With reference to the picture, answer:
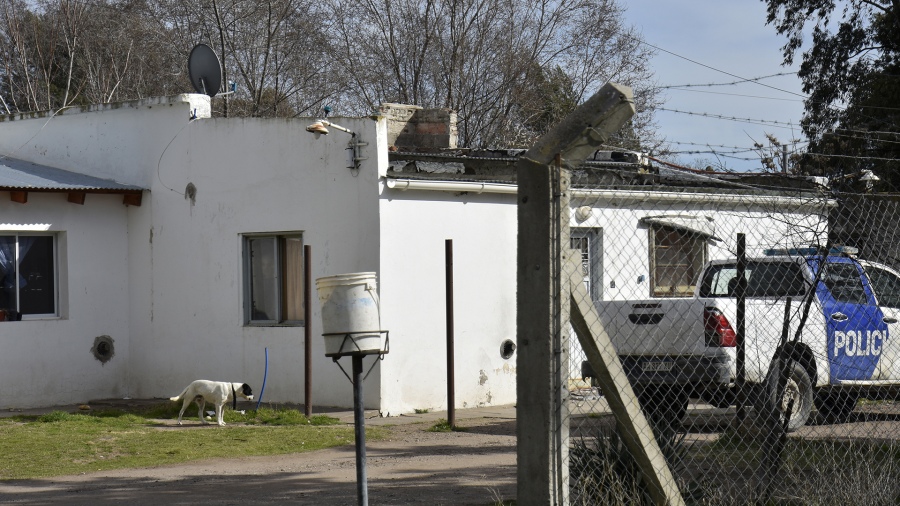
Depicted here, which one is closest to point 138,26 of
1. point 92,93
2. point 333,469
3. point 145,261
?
point 92,93

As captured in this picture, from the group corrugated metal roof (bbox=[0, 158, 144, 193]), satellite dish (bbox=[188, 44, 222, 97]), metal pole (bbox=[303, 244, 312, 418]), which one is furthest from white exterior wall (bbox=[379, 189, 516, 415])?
corrugated metal roof (bbox=[0, 158, 144, 193])

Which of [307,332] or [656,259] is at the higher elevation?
[656,259]

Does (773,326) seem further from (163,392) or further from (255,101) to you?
(255,101)

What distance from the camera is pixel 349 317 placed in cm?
607

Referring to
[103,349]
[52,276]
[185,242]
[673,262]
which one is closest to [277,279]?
[185,242]

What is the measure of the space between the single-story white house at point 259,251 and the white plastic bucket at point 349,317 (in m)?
7.59

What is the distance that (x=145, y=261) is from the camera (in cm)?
1662

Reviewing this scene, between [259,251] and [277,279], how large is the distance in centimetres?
56

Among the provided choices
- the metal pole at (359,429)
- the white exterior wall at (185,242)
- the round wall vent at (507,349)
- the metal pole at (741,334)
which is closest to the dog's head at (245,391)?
the white exterior wall at (185,242)

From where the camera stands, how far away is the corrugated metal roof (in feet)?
49.8

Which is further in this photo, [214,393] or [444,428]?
[214,393]

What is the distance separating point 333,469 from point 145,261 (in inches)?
306

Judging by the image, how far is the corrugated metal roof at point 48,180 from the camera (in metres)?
15.2

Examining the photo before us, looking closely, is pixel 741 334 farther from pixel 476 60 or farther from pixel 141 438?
pixel 476 60
